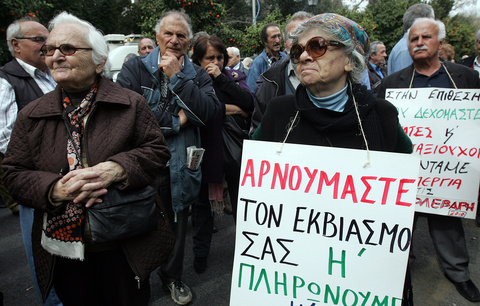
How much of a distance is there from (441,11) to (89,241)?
24.7 metres

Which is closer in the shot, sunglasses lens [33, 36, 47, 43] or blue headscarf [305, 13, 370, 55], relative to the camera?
blue headscarf [305, 13, 370, 55]

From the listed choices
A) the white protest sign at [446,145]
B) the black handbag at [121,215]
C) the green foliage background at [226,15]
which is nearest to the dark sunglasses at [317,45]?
the black handbag at [121,215]

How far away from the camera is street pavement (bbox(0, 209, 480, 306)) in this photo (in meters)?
2.71

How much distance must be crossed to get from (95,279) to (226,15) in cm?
1486

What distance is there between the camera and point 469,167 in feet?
8.13

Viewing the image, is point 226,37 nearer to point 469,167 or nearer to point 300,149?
point 469,167

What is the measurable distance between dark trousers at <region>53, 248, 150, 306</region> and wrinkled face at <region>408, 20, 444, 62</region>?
8.91 ft

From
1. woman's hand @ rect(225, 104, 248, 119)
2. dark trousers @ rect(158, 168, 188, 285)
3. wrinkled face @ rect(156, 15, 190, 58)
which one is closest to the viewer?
wrinkled face @ rect(156, 15, 190, 58)

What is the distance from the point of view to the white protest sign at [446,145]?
8.09 ft

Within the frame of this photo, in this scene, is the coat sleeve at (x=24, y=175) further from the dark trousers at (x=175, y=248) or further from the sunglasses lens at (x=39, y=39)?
the sunglasses lens at (x=39, y=39)

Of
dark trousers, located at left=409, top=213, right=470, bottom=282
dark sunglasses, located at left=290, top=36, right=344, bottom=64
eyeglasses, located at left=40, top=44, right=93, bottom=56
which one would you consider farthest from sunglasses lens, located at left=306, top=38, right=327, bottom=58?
dark trousers, located at left=409, top=213, right=470, bottom=282

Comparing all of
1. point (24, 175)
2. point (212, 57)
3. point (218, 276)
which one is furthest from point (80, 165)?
point (218, 276)

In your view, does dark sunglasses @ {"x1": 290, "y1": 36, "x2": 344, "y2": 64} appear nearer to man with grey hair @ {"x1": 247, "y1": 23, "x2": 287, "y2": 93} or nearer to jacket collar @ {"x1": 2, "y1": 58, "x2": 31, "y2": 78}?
jacket collar @ {"x1": 2, "y1": 58, "x2": 31, "y2": 78}

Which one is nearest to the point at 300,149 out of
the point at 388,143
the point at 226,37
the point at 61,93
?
the point at 388,143
